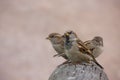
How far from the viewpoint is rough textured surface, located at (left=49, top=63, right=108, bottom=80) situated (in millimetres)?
3146

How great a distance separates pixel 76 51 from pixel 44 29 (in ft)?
16.7

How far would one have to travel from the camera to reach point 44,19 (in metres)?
9.29

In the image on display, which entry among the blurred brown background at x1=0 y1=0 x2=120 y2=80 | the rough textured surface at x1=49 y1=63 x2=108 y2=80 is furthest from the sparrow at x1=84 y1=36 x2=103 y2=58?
the blurred brown background at x1=0 y1=0 x2=120 y2=80

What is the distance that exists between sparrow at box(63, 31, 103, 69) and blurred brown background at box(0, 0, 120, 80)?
3840 mm

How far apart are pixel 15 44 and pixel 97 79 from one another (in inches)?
223

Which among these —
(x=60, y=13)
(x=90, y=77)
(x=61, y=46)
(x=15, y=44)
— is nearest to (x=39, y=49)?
(x=15, y=44)

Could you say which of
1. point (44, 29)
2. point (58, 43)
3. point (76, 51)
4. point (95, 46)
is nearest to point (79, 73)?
point (76, 51)

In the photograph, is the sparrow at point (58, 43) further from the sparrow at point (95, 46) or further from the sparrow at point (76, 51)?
the sparrow at point (76, 51)

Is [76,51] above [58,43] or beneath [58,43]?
beneath

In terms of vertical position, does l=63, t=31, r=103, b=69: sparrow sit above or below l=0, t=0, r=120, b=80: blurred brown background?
below

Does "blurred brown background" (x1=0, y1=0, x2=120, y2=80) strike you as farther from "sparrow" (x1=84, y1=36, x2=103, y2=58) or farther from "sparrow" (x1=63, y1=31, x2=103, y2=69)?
"sparrow" (x1=63, y1=31, x2=103, y2=69)

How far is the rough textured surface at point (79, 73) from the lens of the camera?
3.15 meters

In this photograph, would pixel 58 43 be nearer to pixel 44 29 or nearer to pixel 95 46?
pixel 95 46

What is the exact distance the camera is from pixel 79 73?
318cm
